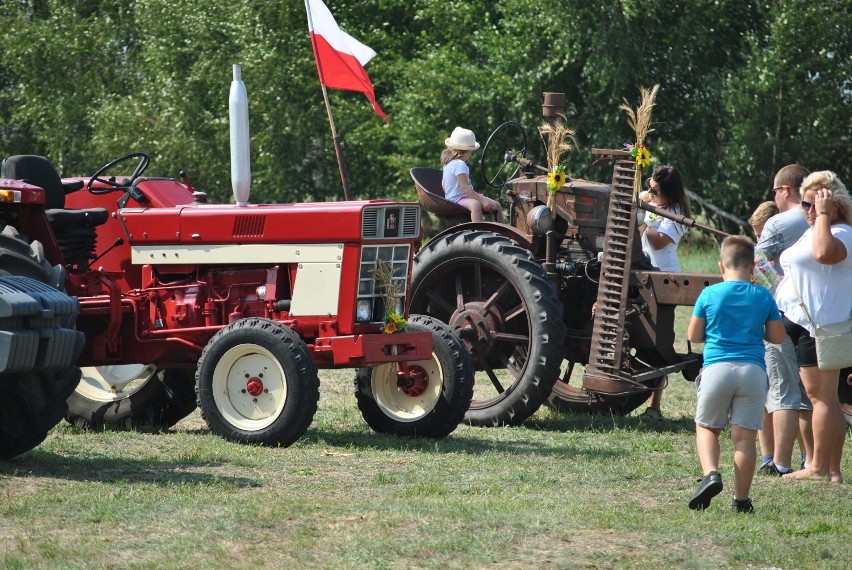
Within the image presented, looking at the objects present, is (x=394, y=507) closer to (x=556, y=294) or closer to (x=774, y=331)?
(x=774, y=331)

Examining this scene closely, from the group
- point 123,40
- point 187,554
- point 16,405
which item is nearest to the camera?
point 187,554

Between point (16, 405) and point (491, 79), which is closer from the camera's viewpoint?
point (16, 405)

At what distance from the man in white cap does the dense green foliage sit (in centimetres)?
1224

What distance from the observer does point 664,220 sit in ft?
30.7

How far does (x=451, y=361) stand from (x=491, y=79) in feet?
58.2

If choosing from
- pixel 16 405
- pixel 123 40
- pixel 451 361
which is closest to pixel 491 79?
pixel 123 40

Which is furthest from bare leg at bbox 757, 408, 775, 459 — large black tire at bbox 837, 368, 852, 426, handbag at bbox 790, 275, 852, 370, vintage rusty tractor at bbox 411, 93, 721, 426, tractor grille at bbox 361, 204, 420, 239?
tractor grille at bbox 361, 204, 420, 239

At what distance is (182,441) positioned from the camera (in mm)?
7953

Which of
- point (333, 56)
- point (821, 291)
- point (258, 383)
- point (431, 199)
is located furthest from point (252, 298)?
point (821, 291)

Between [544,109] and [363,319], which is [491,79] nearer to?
[544,109]

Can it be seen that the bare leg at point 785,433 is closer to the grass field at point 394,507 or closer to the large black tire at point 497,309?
the grass field at point 394,507

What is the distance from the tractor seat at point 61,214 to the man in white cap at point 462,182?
2579 mm

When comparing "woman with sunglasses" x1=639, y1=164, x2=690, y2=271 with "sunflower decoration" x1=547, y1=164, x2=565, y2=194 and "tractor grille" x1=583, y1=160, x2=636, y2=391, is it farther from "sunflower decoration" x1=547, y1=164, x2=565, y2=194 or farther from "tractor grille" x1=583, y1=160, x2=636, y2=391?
"sunflower decoration" x1=547, y1=164, x2=565, y2=194

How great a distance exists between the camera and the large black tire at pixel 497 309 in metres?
8.82
